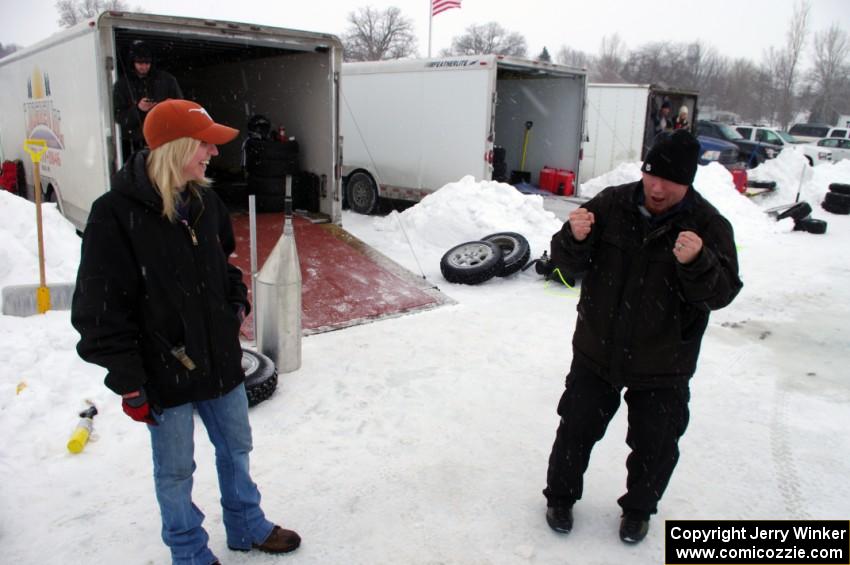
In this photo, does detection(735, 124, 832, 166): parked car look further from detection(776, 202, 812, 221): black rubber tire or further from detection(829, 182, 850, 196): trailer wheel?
detection(776, 202, 812, 221): black rubber tire

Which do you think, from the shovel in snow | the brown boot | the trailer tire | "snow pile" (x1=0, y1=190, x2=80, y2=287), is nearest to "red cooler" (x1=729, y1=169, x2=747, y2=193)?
the trailer tire

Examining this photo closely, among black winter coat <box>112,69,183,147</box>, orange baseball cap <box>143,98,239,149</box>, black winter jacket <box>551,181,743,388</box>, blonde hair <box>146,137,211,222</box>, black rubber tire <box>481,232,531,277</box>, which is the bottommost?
black rubber tire <box>481,232,531,277</box>

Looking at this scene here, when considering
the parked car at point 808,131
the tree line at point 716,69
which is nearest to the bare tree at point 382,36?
the tree line at point 716,69

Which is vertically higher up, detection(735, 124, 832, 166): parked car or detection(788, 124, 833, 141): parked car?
detection(788, 124, 833, 141): parked car

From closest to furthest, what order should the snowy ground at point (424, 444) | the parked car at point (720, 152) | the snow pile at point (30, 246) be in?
the snowy ground at point (424, 444) → the snow pile at point (30, 246) → the parked car at point (720, 152)

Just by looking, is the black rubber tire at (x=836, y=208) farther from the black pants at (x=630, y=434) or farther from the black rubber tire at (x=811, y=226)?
the black pants at (x=630, y=434)

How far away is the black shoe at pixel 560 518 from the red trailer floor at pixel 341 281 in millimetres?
3135

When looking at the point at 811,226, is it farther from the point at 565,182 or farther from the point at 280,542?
the point at 280,542

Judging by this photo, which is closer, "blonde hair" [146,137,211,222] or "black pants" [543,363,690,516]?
"blonde hair" [146,137,211,222]

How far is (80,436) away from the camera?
3.59 meters

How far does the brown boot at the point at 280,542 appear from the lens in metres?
2.84

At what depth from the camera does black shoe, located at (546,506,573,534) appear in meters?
3.10

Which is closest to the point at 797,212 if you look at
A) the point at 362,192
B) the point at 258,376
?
the point at 362,192

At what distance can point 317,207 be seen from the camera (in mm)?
9750
